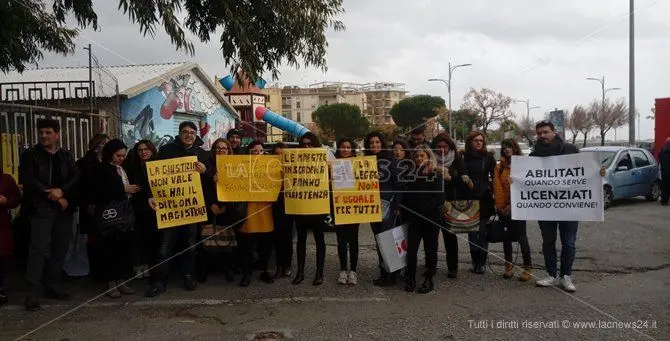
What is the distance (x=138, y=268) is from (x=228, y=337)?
2471mm

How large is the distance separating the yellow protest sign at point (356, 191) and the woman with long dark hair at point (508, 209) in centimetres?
158

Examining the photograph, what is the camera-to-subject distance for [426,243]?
637 centimetres

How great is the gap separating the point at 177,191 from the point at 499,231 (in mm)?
4024

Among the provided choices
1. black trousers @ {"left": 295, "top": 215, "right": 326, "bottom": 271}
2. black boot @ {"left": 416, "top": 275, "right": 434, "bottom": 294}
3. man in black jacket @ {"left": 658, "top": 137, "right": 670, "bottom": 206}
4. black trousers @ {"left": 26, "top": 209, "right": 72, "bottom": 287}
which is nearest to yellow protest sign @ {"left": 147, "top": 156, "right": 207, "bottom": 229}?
black trousers @ {"left": 26, "top": 209, "right": 72, "bottom": 287}

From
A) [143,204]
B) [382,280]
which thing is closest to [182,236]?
[143,204]

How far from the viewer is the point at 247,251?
663 centimetres

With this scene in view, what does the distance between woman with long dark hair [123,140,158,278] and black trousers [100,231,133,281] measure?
0.23 metres

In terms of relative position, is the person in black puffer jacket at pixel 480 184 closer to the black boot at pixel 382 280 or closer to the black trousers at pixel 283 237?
the black boot at pixel 382 280

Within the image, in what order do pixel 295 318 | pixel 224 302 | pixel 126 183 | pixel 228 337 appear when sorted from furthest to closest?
pixel 126 183 → pixel 224 302 → pixel 295 318 → pixel 228 337

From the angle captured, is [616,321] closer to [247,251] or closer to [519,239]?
[519,239]

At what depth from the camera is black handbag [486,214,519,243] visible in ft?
21.7

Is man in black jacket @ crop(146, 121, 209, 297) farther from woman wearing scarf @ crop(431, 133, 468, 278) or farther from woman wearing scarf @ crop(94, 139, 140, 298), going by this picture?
woman wearing scarf @ crop(431, 133, 468, 278)

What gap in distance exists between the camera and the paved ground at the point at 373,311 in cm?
483

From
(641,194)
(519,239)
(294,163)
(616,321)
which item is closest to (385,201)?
(294,163)
